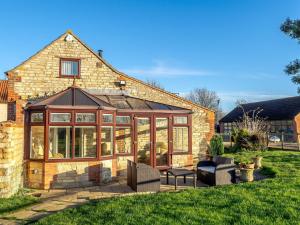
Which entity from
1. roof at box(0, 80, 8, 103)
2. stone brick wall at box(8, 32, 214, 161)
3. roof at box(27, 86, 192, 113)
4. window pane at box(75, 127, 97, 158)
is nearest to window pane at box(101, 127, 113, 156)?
window pane at box(75, 127, 97, 158)

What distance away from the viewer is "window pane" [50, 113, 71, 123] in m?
9.52

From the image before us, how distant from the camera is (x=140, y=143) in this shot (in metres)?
11.7

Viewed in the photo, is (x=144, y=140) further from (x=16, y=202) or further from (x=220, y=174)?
(x=16, y=202)

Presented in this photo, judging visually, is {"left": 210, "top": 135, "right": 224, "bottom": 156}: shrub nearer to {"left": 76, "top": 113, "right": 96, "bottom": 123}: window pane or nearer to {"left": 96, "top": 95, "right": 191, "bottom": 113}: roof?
{"left": 96, "top": 95, "right": 191, "bottom": 113}: roof

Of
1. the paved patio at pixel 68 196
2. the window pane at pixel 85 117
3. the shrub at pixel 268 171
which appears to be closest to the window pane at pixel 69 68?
the window pane at pixel 85 117

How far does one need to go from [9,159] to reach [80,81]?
5.48m

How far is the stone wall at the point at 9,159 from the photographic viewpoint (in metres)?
7.71

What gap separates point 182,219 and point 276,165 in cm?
772

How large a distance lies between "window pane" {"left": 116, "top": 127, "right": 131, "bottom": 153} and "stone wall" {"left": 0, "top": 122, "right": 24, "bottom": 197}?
12.7 feet

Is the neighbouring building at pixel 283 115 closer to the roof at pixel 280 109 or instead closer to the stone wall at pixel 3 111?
the roof at pixel 280 109

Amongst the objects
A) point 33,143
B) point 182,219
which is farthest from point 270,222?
point 33,143

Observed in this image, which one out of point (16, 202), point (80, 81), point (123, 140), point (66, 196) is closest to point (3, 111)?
point (80, 81)

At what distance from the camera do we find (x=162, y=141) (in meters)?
12.0

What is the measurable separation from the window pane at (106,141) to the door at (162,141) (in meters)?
2.28
